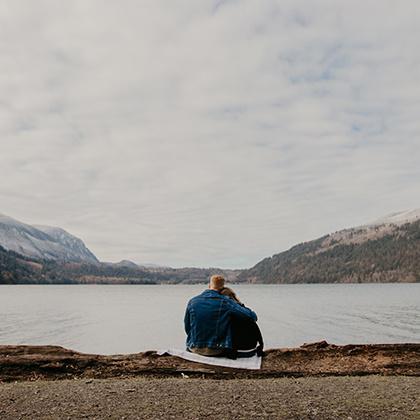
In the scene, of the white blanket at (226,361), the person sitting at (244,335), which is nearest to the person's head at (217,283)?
the person sitting at (244,335)

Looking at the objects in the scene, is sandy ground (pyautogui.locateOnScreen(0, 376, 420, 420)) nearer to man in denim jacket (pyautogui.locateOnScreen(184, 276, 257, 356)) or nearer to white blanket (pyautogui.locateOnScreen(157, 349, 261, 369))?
white blanket (pyautogui.locateOnScreen(157, 349, 261, 369))

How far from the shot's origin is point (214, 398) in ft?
30.9

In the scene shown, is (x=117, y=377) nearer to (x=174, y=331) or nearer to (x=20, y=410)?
(x=20, y=410)

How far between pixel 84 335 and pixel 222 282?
4681 centimetres

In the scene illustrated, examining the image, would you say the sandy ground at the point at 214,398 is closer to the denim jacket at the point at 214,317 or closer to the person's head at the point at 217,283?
the denim jacket at the point at 214,317

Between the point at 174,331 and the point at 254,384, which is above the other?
the point at 254,384

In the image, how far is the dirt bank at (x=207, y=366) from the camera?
38.7 feet

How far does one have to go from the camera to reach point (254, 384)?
1058 centimetres

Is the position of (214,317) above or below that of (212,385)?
above

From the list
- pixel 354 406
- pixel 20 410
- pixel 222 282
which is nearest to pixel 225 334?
pixel 222 282

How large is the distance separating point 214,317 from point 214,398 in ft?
11.4

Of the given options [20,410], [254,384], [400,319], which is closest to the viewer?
[20,410]

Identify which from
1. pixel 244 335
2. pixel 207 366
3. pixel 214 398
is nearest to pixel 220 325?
pixel 244 335

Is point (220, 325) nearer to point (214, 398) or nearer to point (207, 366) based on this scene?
point (207, 366)
